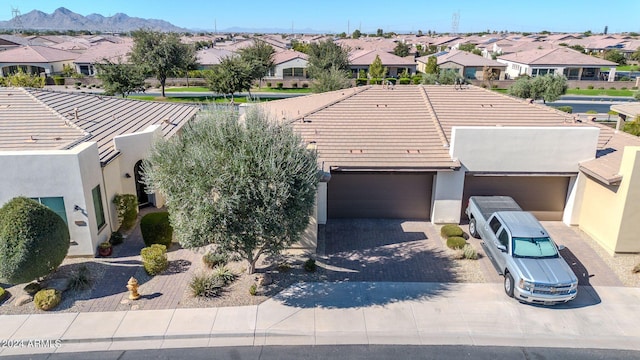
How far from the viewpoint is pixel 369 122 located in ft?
64.9

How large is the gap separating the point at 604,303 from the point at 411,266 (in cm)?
540

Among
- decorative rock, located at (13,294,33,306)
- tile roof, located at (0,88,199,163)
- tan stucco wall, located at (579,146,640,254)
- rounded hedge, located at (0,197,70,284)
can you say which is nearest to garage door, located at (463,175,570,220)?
tan stucco wall, located at (579,146,640,254)

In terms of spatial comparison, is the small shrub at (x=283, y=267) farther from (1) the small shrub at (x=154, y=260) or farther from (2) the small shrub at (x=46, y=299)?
(2) the small shrub at (x=46, y=299)

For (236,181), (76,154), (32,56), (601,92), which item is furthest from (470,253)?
(32,56)

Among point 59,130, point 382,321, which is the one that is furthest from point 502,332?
point 59,130

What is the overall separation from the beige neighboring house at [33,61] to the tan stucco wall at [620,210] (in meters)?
67.6

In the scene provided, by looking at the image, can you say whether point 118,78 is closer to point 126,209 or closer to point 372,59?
point 126,209

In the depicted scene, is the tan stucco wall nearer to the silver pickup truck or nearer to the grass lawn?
the silver pickup truck

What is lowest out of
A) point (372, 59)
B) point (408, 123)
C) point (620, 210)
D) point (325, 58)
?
point (620, 210)

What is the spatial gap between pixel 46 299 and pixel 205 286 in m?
4.17

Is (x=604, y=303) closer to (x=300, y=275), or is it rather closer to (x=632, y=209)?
(x=632, y=209)

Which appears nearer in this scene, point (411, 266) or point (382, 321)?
point (382, 321)

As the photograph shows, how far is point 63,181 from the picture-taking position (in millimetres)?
13820

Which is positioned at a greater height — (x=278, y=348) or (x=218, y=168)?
(x=218, y=168)
